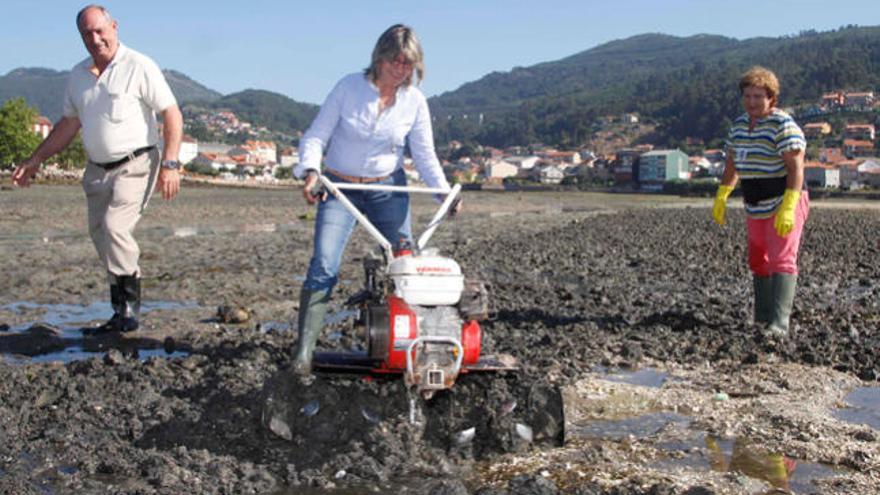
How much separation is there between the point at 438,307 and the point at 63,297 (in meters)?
6.35

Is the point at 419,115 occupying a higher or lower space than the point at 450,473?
higher

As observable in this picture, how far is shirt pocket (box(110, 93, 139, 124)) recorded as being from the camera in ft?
22.9

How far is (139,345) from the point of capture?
693 cm

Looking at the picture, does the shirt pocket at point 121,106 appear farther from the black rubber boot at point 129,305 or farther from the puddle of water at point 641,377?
the puddle of water at point 641,377

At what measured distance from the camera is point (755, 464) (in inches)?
169

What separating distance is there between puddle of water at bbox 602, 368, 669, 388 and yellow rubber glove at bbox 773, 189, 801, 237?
162 cm

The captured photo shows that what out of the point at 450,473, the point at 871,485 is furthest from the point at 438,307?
the point at 871,485

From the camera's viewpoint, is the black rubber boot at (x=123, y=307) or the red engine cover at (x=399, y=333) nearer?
the red engine cover at (x=399, y=333)

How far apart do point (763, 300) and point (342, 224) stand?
12.8 feet

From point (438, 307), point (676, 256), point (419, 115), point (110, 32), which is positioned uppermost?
point (110, 32)

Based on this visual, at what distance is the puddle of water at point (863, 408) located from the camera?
5.11 m

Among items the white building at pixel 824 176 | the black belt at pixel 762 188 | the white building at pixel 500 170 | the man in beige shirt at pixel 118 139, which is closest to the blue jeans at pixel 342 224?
the man in beige shirt at pixel 118 139

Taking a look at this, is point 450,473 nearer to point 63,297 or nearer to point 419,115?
point 419,115

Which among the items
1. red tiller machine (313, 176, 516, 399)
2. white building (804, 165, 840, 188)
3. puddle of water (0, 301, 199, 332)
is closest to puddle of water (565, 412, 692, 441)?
red tiller machine (313, 176, 516, 399)
